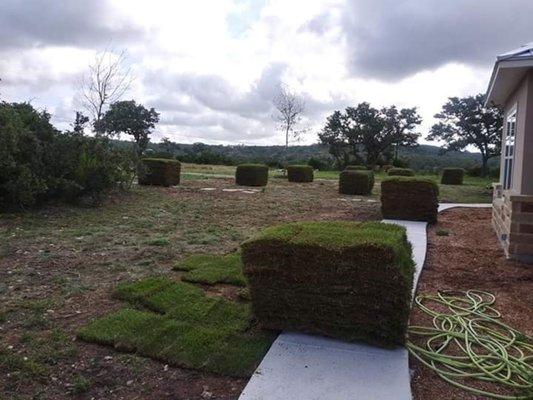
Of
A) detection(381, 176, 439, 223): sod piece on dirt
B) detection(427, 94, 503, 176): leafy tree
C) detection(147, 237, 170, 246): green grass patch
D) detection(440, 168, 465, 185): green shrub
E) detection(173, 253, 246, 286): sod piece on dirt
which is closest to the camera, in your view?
detection(173, 253, 246, 286): sod piece on dirt

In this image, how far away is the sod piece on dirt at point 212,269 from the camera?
14.1 ft

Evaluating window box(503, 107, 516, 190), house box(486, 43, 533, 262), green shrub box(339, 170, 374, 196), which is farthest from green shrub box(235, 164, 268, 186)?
house box(486, 43, 533, 262)

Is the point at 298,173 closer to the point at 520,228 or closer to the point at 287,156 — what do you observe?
the point at 520,228

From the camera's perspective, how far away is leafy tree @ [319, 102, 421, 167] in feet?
124

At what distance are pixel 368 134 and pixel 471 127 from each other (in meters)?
7.90

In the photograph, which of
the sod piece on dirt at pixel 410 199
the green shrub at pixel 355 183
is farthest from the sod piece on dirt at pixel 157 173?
the sod piece on dirt at pixel 410 199

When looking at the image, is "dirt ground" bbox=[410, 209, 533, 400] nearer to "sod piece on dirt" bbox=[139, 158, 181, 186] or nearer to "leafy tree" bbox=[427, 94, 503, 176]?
"sod piece on dirt" bbox=[139, 158, 181, 186]

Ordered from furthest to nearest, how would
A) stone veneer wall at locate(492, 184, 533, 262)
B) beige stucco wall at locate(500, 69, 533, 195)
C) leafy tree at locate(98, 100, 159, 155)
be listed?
1. leafy tree at locate(98, 100, 159, 155)
2. beige stucco wall at locate(500, 69, 533, 195)
3. stone veneer wall at locate(492, 184, 533, 262)

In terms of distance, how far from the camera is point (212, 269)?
466 centimetres

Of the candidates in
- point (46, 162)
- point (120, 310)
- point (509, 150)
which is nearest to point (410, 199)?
point (509, 150)

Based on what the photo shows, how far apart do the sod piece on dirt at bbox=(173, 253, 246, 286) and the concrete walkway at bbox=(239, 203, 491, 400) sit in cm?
134

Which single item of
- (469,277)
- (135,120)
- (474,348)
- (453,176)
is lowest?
(474,348)

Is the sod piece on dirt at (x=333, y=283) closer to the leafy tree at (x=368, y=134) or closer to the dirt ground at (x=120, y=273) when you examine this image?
the dirt ground at (x=120, y=273)

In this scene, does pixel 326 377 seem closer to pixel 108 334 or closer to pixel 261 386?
pixel 261 386
